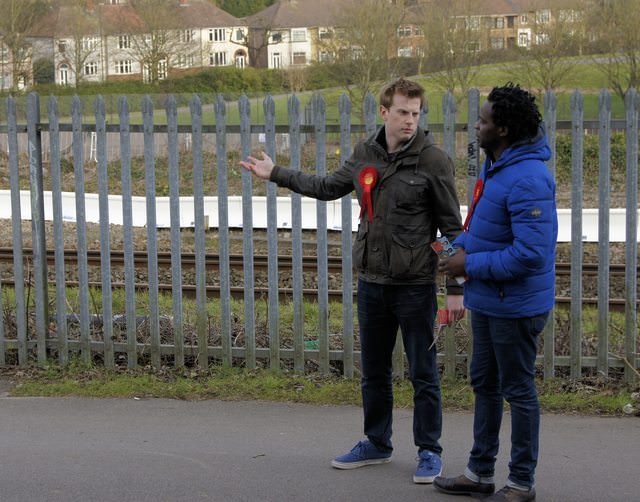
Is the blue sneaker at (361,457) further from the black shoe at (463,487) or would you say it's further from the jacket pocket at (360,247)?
the jacket pocket at (360,247)

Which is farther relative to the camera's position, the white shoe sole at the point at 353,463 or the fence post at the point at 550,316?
the fence post at the point at 550,316

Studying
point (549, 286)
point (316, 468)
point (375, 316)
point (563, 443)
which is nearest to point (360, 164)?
point (375, 316)

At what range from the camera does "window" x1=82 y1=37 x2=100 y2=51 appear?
4009 cm

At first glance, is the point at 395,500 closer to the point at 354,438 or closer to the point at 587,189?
the point at 354,438

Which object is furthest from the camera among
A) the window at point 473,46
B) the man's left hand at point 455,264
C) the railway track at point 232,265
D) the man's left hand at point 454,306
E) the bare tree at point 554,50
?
the window at point 473,46

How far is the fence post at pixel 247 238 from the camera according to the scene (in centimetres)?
693

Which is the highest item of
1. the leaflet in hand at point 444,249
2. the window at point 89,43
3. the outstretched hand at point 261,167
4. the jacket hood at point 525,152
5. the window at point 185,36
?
the window at point 185,36

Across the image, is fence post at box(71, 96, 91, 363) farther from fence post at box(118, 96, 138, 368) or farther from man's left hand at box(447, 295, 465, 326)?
man's left hand at box(447, 295, 465, 326)

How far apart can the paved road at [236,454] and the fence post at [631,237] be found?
2.13ft

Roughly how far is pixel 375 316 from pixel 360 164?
0.77 metres

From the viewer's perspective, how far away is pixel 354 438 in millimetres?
5953

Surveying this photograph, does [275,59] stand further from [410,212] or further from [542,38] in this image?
[410,212]

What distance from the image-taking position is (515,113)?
4.51m

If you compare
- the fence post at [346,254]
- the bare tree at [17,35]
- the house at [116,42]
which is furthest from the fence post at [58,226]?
the house at [116,42]
